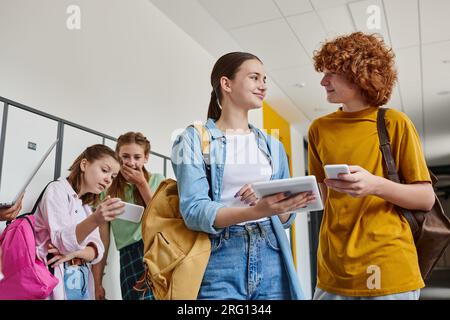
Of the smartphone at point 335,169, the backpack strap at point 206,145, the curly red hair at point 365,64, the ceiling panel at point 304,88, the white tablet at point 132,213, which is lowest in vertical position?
the white tablet at point 132,213

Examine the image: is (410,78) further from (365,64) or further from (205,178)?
(205,178)

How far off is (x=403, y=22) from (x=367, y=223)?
1816 millimetres

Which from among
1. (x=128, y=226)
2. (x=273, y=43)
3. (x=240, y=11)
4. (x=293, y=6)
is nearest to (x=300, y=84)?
(x=273, y=43)

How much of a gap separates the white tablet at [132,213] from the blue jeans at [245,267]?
68 centimetres

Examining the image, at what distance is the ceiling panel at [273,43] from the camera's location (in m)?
2.24

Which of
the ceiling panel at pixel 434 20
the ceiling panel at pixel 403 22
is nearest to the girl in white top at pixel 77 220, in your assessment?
the ceiling panel at pixel 403 22

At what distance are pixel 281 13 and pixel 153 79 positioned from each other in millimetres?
766

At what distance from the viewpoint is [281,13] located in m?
2.21

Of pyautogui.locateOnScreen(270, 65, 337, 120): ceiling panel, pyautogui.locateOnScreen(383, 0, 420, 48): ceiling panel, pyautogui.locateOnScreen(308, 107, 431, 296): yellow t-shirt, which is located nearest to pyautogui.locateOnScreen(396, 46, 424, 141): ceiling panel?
pyautogui.locateOnScreen(383, 0, 420, 48): ceiling panel

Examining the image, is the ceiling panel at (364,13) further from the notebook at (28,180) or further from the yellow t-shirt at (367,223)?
the notebook at (28,180)

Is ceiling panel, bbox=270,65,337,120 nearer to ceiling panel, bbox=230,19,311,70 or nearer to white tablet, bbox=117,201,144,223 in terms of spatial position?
ceiling panel, bbox=230,19,311,70

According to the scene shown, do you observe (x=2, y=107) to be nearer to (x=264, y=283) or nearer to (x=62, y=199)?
(x=62, y=199)
